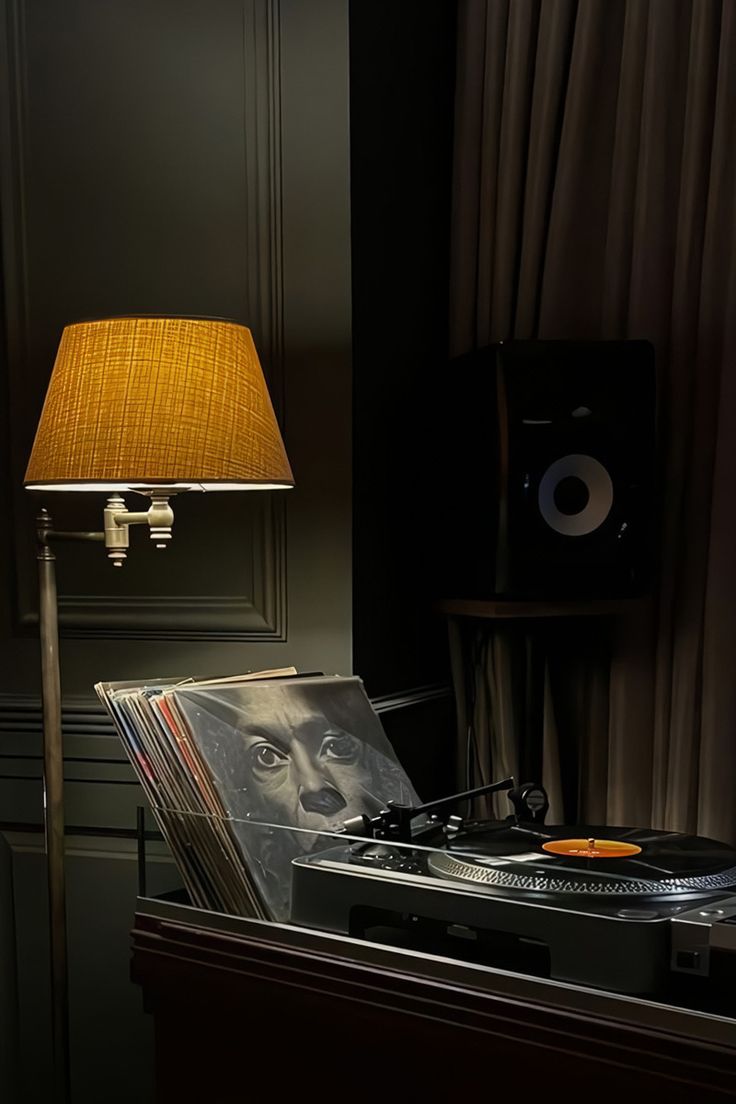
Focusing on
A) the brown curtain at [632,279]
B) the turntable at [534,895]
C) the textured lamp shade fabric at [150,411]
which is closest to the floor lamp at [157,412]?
the textured lamp shade fabric at [150,411]

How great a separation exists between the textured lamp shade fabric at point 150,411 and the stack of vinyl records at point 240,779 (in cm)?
26

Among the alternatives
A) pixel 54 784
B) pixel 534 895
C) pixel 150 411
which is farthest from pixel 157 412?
pixel 534 895

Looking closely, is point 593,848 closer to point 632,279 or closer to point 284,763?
point 284,763

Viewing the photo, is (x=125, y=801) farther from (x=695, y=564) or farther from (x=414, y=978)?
(x=695, y=564)

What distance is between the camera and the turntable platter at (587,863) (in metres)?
1.15

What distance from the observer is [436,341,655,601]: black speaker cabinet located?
69.9 inches

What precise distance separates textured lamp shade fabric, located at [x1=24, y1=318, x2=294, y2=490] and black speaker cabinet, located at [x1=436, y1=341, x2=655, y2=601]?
477mm

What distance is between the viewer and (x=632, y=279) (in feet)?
6.31

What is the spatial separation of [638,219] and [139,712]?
3.63ft

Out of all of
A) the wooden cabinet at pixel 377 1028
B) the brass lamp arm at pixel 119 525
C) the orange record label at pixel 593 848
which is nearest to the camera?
the wooden cabinet at pixel 377 1028

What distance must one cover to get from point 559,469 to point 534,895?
788 millimetres

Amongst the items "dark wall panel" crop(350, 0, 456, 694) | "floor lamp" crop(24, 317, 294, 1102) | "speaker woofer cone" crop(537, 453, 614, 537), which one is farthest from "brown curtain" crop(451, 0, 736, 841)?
"floor lamp" crop(24, 317, 294, 1102)

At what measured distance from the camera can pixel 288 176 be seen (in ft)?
5.94

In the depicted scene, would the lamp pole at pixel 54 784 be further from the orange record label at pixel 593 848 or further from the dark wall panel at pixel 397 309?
the orange record label at pixel 593 848
